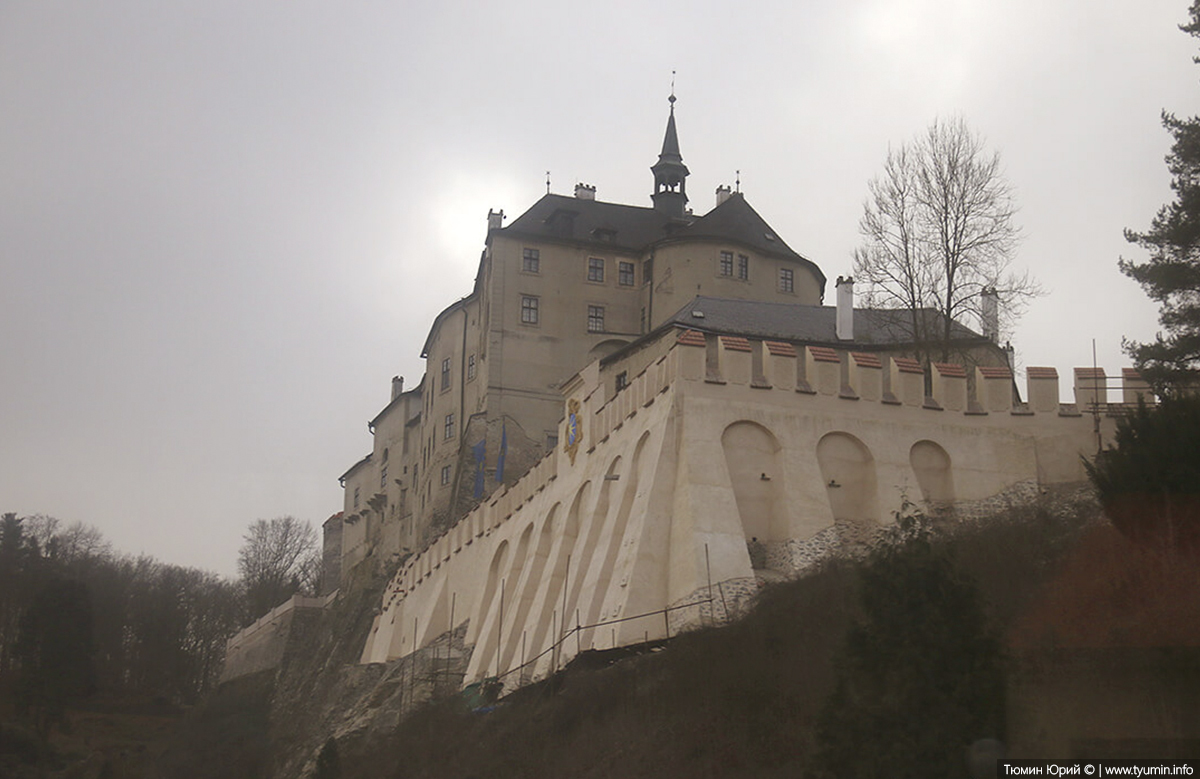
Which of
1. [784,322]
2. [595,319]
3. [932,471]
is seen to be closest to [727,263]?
[595,319]

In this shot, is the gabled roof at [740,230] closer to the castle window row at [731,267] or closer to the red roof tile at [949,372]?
the castle window row at [731,267]

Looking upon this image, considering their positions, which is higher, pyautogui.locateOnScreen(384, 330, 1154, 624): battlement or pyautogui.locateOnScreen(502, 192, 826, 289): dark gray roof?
pyautogui.locateOnScreen(502, 192, 826, 289): dark gray roof

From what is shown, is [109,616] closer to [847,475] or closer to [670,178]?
[670,178]

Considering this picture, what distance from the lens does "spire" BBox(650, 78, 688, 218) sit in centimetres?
8012

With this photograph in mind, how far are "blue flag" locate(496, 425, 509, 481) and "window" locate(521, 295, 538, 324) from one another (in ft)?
16.0

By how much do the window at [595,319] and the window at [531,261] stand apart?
112 inches

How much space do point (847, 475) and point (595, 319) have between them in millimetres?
33872

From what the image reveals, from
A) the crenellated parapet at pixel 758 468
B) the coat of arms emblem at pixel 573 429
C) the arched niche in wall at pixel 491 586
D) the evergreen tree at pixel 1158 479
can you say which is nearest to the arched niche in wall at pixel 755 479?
the crenellated parapet at pixel 758 468

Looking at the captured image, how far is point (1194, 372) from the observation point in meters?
33.8

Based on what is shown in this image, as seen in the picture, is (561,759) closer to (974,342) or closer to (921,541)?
(921,541)

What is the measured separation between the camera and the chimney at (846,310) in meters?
53.8

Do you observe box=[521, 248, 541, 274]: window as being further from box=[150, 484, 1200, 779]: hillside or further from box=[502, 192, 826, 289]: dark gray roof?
box=[150, 484, 1200, 779]: hillside

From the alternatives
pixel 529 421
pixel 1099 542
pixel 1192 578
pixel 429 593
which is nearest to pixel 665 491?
pixel 1099 542

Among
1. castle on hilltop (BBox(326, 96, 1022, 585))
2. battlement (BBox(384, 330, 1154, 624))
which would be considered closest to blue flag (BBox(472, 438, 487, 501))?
castle on hilltop (BBox(326, 96, 1022, 585))
